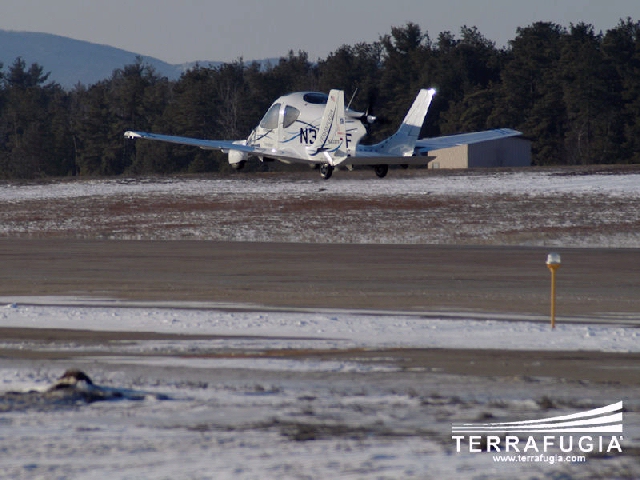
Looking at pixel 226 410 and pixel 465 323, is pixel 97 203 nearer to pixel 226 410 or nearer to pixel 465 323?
pixel 465 323

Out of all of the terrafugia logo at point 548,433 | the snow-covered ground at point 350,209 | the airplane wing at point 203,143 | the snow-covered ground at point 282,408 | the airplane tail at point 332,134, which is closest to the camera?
the snow-covered ground at point 282,408

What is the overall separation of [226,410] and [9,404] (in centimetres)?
207

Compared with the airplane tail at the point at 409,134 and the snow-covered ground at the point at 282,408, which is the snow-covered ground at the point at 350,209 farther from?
the snow-covered ground at the point at 282,408

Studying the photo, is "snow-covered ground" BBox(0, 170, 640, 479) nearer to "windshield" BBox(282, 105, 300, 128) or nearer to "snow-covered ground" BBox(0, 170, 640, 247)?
"snow-covered ground" BBox(0, 170, 640, 247)

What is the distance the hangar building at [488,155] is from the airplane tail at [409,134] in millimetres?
36529

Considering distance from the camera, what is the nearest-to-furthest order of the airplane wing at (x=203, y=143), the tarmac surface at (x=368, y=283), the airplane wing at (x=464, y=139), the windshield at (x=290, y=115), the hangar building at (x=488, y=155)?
1. the tarmac surface at (x=368, y=283)
2. the windshield at (x=290, y=115)
3. the airplane wing at (x=203, y=143)
4. the airplane wing at (x=464, y=139)
5. the hangar building at (x=488, y=155)

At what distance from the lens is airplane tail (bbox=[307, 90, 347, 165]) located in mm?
38125

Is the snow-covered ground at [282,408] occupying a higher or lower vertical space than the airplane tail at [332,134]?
lower

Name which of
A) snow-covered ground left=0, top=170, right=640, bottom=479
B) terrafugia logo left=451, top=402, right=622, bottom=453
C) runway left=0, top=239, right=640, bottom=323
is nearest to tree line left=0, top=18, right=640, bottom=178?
runway left=0, top=239, right=640, bottom=323

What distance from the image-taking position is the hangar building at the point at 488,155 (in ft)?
249

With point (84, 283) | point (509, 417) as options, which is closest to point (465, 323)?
Answer: point (509, 417)

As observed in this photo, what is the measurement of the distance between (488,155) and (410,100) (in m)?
16.8

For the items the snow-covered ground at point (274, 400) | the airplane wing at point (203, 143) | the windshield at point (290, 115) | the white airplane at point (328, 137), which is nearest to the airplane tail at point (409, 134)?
the white airplane at point (328, 137)

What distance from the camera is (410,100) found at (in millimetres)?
91625
